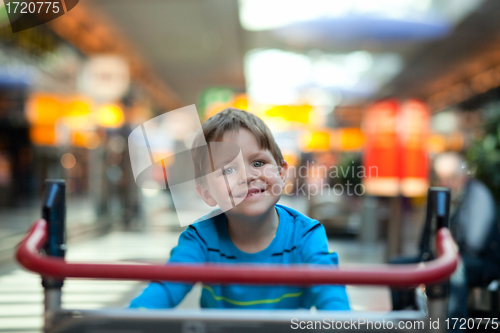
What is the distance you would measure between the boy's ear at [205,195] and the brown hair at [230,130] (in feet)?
0.11

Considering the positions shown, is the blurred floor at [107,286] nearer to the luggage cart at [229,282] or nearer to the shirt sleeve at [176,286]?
the shirt sleeve at [176,286]

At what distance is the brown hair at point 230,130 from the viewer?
50.3 inches

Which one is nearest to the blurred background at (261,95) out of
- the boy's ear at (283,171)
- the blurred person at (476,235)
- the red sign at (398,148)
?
the red sign at (398,148)

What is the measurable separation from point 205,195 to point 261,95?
1036cm

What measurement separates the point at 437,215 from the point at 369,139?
13.2 feet

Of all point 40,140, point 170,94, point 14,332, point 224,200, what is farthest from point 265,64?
point 224,200

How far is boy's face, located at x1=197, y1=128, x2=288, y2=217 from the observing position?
1249mm

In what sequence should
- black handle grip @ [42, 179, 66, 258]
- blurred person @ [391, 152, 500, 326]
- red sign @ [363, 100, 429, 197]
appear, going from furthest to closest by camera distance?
red sign @ [363, 100, 429, 197]
blurred person @ [391, 152, 500, 326]
black handle grip @ [42, 179, 66, 258]

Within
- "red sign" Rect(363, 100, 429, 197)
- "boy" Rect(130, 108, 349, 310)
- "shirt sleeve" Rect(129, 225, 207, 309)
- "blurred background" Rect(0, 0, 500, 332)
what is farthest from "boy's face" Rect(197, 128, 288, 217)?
"red sign" Rect(363, 100, 429, 197)

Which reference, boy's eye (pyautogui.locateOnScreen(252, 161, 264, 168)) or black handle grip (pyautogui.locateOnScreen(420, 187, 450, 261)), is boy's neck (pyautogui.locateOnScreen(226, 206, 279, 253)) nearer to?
boy's eye (pyautogui.locateOnScreen(252, 161, 264, 168))

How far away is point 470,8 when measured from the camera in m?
9.58

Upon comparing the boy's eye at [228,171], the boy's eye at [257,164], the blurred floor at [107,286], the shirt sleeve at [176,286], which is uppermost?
the boy's eye at [257,164]

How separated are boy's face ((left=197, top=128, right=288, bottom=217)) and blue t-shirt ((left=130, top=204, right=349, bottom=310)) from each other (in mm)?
95

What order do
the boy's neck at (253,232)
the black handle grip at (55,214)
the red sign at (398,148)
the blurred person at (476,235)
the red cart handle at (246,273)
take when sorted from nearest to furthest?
the red cart handle at (246,273) < the black handle grip at (55,214) < the boy's neck at (253,232) < the blurred person at (476,235) < the red sign at (398,148)
